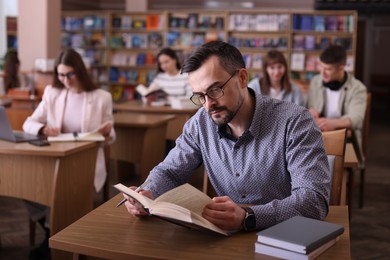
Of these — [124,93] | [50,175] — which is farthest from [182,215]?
[124,93]

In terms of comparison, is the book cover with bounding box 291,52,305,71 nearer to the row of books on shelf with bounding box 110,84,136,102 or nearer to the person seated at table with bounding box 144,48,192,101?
the row of books on shelf with bounding box 110,84,136,102

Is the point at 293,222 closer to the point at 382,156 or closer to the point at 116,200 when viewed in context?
the point at 116,200

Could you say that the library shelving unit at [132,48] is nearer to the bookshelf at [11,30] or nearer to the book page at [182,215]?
the bookshelf at [11,30]

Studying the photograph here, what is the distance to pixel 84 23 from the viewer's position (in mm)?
11969

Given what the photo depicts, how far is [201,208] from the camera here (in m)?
1.89

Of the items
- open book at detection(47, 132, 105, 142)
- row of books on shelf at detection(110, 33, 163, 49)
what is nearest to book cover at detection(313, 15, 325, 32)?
row of books on shelf at detection(110, 33, 163, 49)

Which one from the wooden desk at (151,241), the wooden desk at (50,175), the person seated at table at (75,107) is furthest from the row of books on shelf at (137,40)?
the wooden desk at (151,241)

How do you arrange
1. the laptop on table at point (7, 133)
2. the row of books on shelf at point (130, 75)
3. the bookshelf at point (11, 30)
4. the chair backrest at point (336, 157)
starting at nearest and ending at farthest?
1. the chair backrest at point (336, 157)
2. the laptop on table at point (7, 133)
3. the bookshelf at point (11, 30)
4. the row of books on shelf at point (130, 75)

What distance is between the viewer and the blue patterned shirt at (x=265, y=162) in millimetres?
2002

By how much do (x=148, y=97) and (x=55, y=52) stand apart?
1.75 meters

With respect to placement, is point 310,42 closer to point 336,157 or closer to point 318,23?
point 318,23

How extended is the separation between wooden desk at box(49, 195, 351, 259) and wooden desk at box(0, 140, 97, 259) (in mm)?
1442

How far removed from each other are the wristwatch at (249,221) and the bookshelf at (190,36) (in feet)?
29.1

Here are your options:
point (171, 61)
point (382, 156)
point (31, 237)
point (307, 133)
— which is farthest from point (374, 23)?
point (307, 133)
